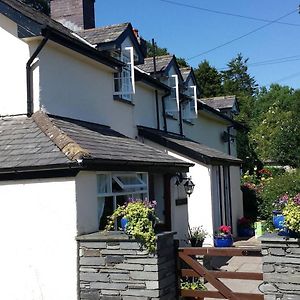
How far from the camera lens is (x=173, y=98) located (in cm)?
1844

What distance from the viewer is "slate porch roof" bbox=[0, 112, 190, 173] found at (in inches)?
310

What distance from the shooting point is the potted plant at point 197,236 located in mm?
13445

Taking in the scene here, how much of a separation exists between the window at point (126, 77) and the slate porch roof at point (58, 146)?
105 inches

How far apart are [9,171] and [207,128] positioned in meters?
17.1

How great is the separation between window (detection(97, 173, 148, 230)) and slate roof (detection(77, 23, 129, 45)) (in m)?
4.70

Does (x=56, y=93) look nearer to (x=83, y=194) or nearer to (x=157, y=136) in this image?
(x=83, y=194)

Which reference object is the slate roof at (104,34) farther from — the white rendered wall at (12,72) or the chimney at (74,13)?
the white rendered wall at (12,72)

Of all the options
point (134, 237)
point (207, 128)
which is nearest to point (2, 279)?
point (134, 237)

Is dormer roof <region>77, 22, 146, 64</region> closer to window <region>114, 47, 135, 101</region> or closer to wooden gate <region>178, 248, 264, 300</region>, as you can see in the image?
window <region>114, 47, 135, 101</region>

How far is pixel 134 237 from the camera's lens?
7.04 m

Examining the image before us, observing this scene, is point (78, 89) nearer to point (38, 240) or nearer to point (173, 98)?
point (38, 240)

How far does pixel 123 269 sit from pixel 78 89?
5769 mm

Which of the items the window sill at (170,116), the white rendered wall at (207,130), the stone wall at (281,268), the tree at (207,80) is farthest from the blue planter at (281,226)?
the tree at (207,80)

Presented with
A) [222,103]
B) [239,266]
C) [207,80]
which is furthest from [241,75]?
[239,266]
